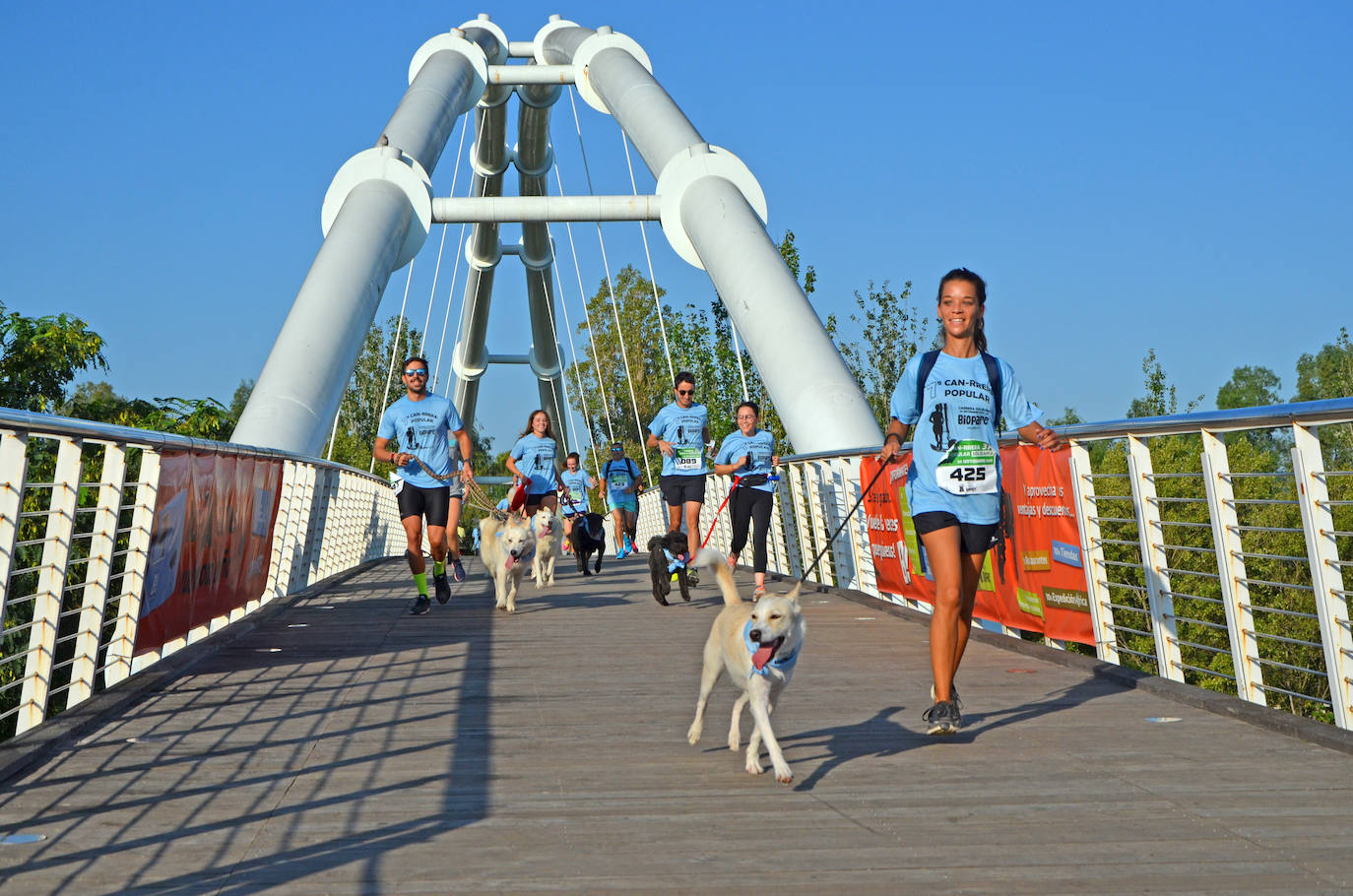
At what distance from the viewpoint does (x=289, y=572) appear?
39.0 ft

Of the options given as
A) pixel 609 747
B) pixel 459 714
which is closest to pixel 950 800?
pixel 609 747

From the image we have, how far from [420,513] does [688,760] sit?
5.69 metres

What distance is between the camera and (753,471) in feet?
35.8

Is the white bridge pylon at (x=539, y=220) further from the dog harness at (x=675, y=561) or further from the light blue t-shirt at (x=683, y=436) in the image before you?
the dog harness at (x=675, y=561)

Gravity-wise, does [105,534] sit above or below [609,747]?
above

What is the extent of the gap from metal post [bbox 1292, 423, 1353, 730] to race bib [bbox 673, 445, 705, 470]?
665 cm

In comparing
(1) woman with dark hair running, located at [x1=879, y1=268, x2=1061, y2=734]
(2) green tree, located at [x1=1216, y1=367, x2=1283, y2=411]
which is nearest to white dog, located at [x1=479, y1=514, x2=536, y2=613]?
(1) woman with dark hair running, located at [x1=879, y1=268, x2=1061, y2=734]

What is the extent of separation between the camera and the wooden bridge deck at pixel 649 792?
3305mm

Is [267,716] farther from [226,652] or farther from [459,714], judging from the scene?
[226,652]

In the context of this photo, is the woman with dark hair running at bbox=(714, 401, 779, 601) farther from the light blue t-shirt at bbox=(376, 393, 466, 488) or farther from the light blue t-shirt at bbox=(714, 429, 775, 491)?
the light blue t-shirt at bbox=(376, 393, 466, 488)

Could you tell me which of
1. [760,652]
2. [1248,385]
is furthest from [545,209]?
[1248,385]

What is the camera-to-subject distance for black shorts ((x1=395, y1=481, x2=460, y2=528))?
10.0 metres

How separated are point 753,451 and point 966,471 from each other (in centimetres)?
566

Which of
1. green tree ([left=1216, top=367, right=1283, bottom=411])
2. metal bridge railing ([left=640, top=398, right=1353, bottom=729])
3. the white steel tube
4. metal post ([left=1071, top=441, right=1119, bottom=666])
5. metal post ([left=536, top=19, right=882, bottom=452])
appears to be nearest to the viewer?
metal bridge railing ([left=640, top=398, right=1353, bottom=729])
